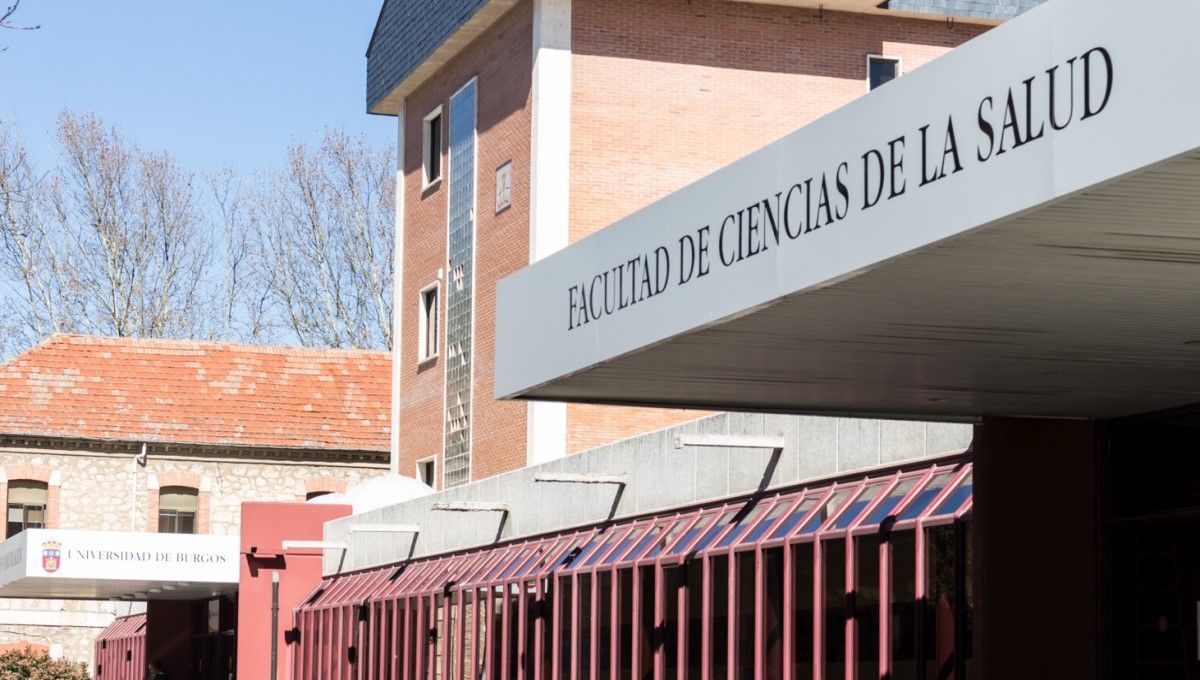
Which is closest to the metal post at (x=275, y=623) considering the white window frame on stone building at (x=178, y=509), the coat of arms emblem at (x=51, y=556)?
the coat of arms emblem at (x=51, y=556)

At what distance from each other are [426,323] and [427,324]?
0.08 feet

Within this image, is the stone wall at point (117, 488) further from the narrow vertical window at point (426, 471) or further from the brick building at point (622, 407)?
the narrow vertical window at point (426, 471)

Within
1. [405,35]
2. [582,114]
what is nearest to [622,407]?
[582,114]

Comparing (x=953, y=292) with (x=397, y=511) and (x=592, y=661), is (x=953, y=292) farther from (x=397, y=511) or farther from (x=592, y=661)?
(x=397, y=511)

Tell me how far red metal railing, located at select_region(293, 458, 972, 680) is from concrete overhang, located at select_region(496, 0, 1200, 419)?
1856 mm

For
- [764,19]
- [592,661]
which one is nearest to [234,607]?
[764,19]

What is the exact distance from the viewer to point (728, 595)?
16.4m

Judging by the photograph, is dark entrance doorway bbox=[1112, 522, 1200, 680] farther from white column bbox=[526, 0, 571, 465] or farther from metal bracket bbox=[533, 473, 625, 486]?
white column bbox=[526, 0, 571, 465]

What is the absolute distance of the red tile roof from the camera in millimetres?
48406

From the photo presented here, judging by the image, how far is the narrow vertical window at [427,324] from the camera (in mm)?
34906

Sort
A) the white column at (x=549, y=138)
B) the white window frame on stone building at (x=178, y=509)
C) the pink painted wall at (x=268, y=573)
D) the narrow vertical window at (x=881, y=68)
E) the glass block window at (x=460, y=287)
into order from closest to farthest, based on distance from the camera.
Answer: the white column at (x=549, y=138) → the narrow vertical window at (x=881, y=68) → the pink painted wall at (x=268, y=573) → the glass block window at (x=460, y=287) → the white window frame on stone building at (x=178, y=509)

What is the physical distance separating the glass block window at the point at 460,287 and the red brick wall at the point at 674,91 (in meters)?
3.59

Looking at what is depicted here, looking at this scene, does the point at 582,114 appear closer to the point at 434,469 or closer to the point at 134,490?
the point at 434,469

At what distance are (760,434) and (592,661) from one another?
4.21 metres
